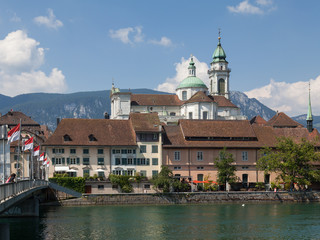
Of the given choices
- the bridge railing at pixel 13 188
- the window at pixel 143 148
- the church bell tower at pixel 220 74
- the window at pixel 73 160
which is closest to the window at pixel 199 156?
the window at pixel 143 148

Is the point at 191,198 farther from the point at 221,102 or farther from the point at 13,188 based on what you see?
the point at 221,102

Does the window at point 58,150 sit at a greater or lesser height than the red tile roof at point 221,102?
lesser

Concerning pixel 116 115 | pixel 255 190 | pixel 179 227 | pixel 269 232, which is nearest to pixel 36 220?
pixel 179 227

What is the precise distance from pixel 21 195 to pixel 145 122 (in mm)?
51576

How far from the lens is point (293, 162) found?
89.9 m

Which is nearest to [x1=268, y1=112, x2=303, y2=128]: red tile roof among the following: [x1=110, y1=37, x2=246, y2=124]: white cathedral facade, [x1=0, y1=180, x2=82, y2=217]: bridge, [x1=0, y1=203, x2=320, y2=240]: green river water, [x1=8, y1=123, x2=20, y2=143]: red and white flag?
[x1=110, y1=37, x2=246, y2=124]: white cathedral facade

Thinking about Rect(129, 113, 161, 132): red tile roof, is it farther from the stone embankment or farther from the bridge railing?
the bridge railing

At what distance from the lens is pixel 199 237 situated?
5406cm

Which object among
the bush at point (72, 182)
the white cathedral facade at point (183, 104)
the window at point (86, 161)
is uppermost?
the white cathedral facade at point (183, 104)

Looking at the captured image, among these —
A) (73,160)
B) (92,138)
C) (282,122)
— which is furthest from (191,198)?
(282,122)

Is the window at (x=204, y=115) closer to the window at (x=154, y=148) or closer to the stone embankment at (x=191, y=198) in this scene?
the window at (x=154, y=148)

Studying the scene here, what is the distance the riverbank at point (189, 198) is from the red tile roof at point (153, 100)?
67.2 meters

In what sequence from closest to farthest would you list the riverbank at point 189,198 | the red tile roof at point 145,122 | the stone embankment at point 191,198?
the riverbank at point 189,198 → the stone embankment at point 191,198 → the red tile roof at point 145,122

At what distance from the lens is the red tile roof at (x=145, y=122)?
95.3m
